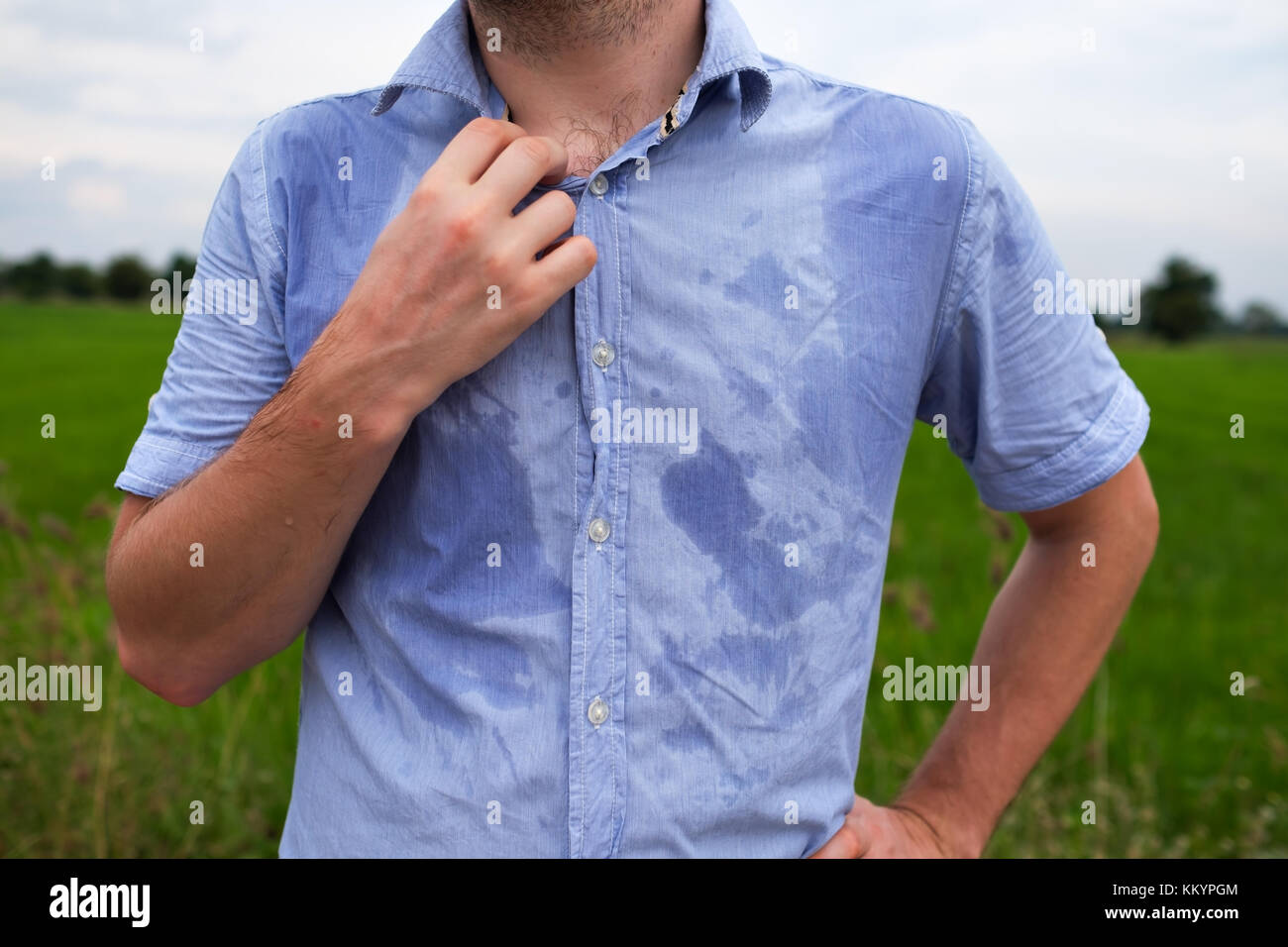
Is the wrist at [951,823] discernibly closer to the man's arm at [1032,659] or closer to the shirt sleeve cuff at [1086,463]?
the man's arm at [1032,659]

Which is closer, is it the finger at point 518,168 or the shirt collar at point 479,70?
the finger at point 518,168

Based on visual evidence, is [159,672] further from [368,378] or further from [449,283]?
[449,283]

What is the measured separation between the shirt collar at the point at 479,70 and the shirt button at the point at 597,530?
1.93ft

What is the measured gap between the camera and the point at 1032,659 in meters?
1.94

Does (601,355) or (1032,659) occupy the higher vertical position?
(601,355)

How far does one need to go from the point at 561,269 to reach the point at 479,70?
0.44 m

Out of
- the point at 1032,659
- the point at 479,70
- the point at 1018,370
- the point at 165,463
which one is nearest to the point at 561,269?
the point at 479,70

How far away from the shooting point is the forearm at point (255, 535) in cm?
134

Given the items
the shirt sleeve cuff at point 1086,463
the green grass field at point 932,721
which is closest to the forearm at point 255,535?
the shirt sleeve cuff at point 1086,463

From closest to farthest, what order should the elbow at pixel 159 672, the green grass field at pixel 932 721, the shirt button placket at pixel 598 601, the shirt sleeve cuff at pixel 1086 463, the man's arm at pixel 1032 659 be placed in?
the shirt button placket at pixel 598 601, the elbow at pixel 159 672, the shirt sleeve cuff at pixel 1086 463, the man's arm at pixel 1032 659, the green grass field at pixel 932 721

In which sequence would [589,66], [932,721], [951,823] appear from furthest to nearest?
[932,721], [951,823], [589,66]
